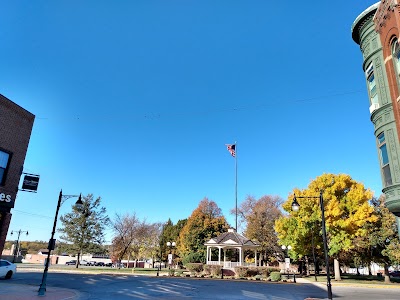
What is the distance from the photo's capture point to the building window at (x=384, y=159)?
13.9m

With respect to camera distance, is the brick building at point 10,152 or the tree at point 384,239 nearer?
the brick building at point 10,152

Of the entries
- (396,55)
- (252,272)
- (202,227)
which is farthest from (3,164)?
(202,227)

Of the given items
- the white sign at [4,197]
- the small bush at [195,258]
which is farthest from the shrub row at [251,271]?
the white sign at [4,197]

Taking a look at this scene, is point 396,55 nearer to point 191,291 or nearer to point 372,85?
point 372,85

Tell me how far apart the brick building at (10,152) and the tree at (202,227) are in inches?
1570

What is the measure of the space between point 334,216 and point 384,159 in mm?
21339

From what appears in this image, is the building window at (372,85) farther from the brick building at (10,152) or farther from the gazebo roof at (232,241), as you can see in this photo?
the gazebo roof at (232,241)

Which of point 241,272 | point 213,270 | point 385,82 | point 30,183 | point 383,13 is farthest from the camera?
point 213,270

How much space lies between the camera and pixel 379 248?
36500mm

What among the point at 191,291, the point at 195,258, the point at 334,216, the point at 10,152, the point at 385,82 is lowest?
the point at 191,291

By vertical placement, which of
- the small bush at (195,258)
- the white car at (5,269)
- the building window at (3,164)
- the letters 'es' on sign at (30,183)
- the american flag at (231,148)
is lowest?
the white car at (5,269)

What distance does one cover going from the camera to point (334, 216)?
1326 inches

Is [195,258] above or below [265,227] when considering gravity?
below

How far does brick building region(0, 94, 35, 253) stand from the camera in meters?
17.3
